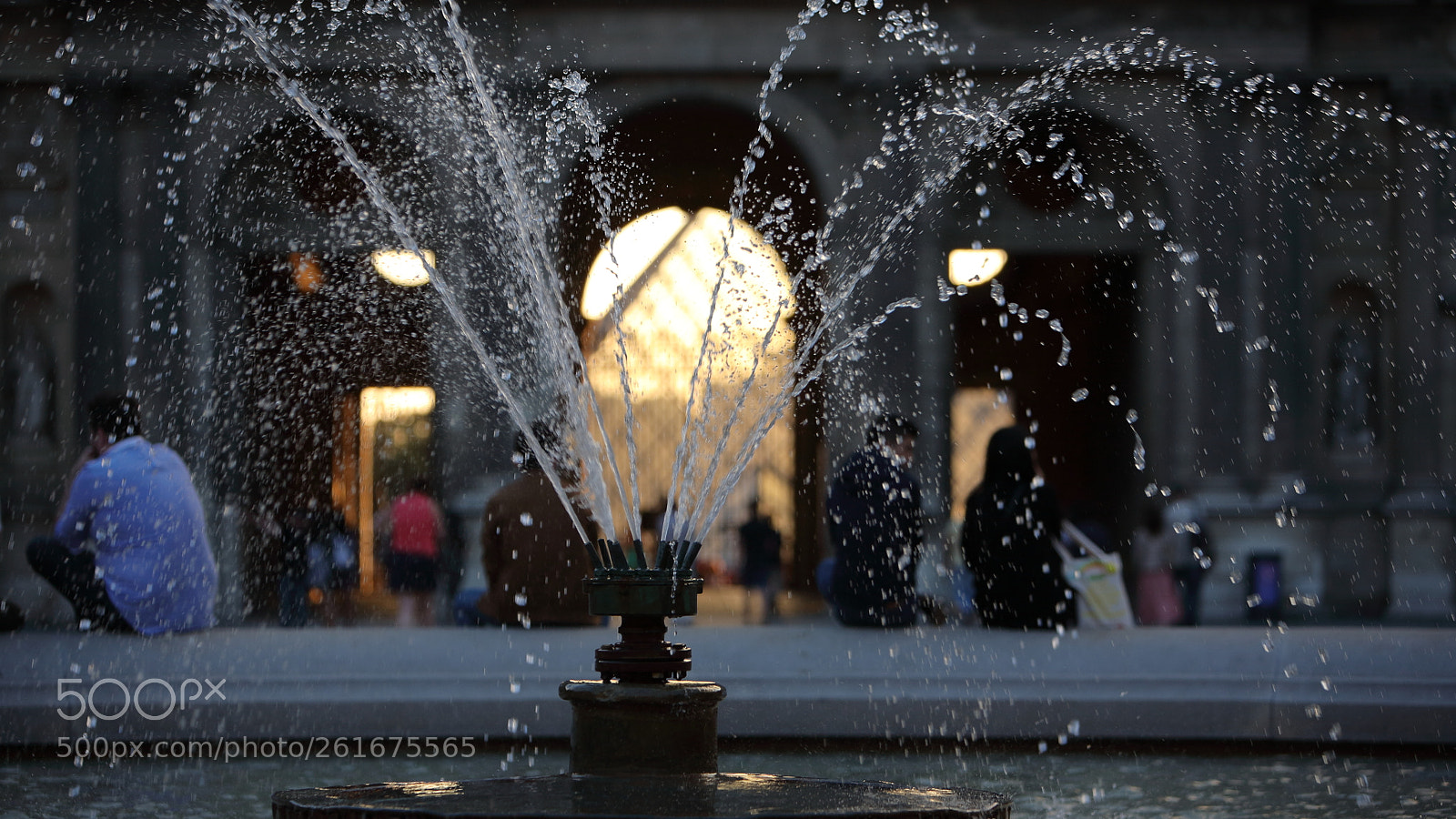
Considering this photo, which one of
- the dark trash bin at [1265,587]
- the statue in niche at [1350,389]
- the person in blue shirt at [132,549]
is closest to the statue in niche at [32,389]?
the person in blue shirt at [132,549]

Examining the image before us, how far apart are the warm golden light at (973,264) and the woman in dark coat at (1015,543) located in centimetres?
1056

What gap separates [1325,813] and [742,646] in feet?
6.86

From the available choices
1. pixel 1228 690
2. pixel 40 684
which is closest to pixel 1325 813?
pixel 1228 690

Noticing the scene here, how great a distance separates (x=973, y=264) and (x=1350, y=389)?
14.2 feet

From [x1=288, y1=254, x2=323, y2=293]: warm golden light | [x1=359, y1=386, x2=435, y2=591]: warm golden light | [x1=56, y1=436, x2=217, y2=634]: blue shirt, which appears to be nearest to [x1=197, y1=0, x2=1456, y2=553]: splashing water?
[x1=288, y1=254, x2=323, y2=293]: warm golden light

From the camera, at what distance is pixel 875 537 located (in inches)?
285

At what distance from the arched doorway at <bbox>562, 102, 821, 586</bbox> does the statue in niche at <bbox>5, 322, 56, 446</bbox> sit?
5.80 metres

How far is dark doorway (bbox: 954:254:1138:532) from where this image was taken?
60.7 ft

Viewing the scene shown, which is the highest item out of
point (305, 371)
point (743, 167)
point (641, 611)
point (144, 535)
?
point (743, 167)

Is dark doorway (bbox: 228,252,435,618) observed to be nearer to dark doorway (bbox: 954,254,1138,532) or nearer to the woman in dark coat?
dark doorway (bbox: 954,254,1138,532)

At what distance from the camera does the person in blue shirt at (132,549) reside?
665cm

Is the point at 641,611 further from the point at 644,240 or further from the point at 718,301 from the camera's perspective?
the point at 644,240

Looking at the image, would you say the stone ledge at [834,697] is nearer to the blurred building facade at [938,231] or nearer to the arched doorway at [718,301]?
the blurred building facade at [938,231]

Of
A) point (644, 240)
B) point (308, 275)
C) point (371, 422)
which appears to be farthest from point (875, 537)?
point (644, 240)
